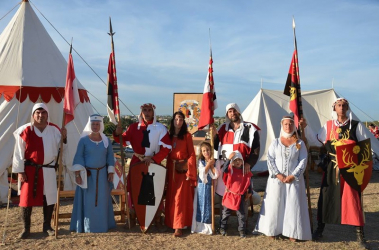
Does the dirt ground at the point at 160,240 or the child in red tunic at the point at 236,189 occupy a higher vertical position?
the child in red tunic at the point at 236,189

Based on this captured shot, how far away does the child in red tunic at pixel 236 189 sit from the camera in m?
4.22

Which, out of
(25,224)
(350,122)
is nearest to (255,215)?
(350,122)

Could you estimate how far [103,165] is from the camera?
4.31 metres

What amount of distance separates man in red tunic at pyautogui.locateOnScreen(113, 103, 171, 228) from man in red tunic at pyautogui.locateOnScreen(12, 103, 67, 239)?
0.78 m

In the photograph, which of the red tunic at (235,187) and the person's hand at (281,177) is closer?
the person's hand at (281,177)

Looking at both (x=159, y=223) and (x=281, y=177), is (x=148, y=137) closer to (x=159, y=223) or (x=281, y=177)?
(x=159, y=223)

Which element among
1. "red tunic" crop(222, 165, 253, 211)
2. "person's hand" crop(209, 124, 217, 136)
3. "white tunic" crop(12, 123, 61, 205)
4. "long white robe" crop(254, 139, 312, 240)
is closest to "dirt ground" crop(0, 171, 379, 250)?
"long white robe" crop(254, 139, 312, 240)

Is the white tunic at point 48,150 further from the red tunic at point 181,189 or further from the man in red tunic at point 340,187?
the man in red tunic at point 340,187

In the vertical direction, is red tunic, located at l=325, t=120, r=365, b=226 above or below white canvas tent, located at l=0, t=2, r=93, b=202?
below

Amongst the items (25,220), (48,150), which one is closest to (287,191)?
(48,150)

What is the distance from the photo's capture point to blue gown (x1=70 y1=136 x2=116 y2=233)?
167 inches

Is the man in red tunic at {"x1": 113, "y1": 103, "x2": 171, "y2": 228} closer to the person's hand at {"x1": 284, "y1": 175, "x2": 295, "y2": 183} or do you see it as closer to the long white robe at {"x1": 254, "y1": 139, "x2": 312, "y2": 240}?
the long white robe at {"x1": 254, "y1": 139, "x2": 312, "y2": 240}

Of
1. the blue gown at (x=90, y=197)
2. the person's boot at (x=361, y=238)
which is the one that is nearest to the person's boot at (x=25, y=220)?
the blue gown at (x=90, y=197)

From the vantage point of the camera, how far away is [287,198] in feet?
13.2
